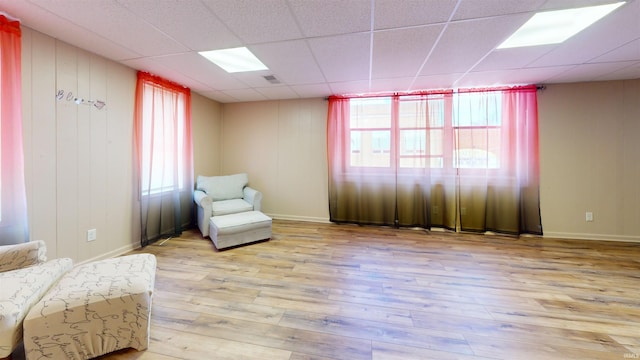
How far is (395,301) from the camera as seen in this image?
1996 millimetres

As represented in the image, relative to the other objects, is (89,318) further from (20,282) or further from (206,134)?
(206,134)

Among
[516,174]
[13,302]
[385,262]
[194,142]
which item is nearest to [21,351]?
[13,302]

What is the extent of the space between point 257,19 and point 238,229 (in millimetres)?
2401

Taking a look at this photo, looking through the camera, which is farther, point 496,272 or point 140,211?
point 140,211

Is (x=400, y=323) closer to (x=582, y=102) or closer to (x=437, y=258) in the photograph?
(x=437, y=258)

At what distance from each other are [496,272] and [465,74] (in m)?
2.48

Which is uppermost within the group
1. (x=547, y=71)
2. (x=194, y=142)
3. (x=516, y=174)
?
(x=547, y=71)

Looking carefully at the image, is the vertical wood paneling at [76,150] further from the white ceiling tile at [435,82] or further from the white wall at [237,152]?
the white ceiling tile at [435,82]

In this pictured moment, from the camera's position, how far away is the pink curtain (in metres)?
1.89

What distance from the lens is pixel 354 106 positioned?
4219mm

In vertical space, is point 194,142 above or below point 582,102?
below

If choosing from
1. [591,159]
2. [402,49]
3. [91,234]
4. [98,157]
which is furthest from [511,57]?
[91,234]

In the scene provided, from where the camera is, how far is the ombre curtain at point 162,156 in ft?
10.2

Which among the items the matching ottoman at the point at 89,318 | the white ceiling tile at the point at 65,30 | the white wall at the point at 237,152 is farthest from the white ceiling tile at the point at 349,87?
the matching ottoman at the point at 89,318
